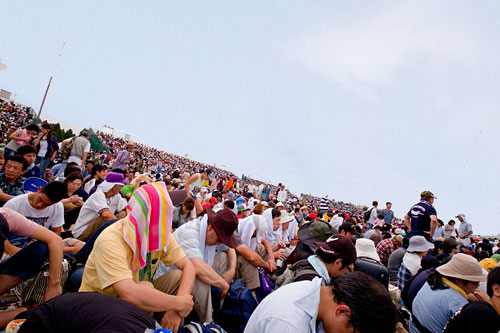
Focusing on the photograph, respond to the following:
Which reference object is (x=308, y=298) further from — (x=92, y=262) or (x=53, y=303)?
(x=92, y=262)

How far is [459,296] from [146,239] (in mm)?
3078

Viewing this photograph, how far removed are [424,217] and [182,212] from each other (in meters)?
5.19

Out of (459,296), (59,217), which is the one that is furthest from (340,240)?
(59,217)

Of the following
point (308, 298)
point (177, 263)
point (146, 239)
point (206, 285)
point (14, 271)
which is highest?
point (308, 298)

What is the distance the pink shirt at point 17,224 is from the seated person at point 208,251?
52.2 inches

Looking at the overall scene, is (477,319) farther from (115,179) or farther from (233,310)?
(115,179)

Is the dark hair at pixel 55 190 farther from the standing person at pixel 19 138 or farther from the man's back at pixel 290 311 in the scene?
the standing person at pixel 19 138

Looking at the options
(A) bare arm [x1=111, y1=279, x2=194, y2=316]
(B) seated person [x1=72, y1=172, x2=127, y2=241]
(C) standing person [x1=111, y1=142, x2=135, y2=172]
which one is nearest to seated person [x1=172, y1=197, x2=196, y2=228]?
(B) seated person [x1=72, y1=172, x2=127, y2=241]

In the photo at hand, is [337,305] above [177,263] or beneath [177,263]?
above

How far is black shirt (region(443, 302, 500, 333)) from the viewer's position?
86.4 inches

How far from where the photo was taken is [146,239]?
6.63ft

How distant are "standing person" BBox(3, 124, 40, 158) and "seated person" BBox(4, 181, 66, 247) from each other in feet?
13.4

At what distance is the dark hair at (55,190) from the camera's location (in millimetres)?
2880

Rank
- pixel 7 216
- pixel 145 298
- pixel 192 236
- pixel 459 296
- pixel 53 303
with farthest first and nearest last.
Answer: pixel 192 236, pixel 459 296, pixel 7 216, pixel 145 298, pixel 53 303
